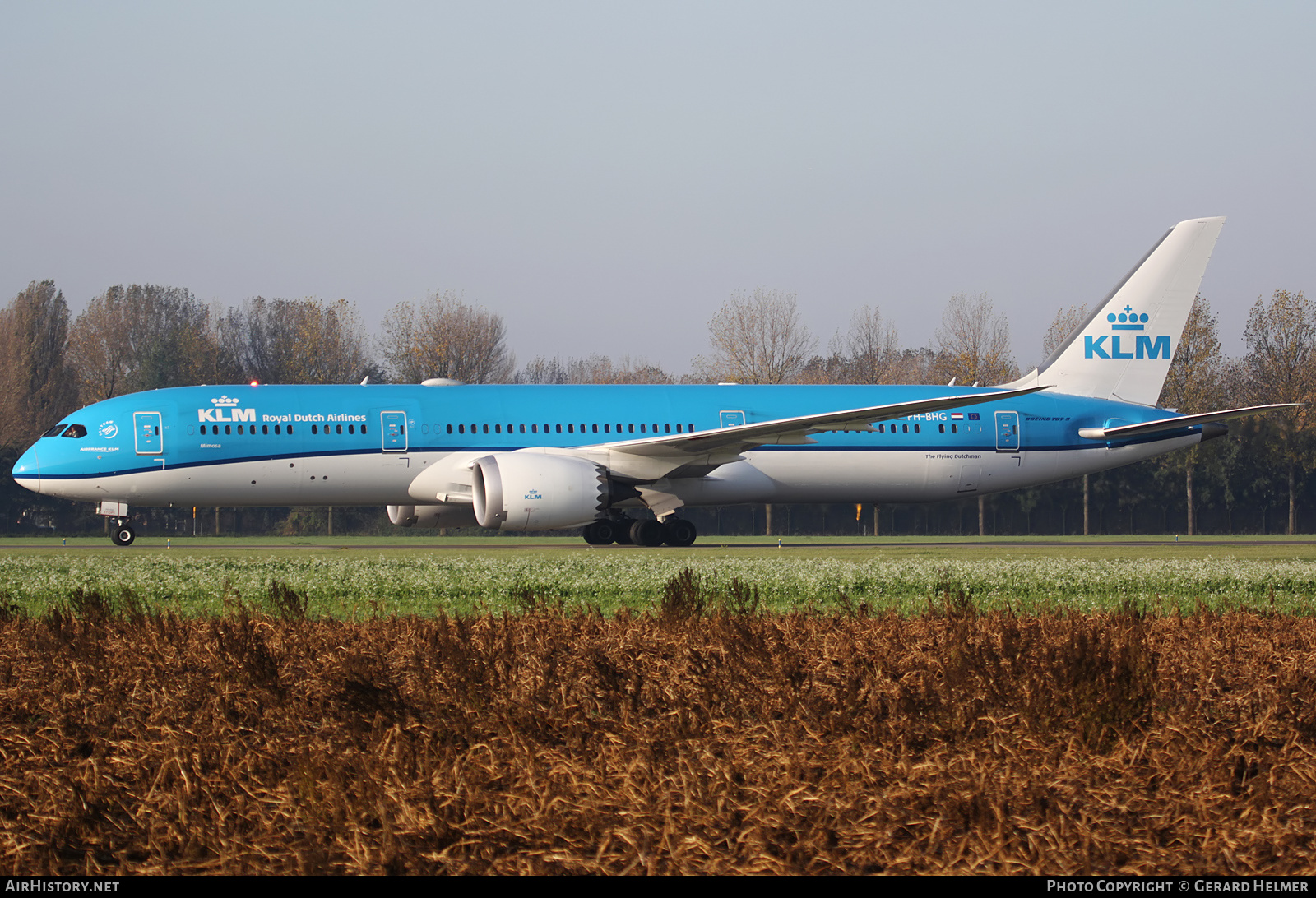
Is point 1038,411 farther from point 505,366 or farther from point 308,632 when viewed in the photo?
point 505,366

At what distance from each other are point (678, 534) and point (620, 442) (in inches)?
Answer: 88.1

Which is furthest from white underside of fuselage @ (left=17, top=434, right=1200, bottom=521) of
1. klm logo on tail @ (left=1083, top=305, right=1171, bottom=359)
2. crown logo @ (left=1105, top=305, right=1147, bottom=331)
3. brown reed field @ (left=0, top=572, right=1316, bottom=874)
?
brown reed field @ (left=0, top=572, right=1316, bottom=874)

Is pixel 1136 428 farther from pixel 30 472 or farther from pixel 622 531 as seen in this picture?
pixel 30 472

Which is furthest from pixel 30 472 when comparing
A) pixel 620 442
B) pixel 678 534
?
pixel 678 534

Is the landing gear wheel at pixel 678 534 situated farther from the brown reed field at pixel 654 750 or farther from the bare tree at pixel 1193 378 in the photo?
the bare tree at pixel 1193 378

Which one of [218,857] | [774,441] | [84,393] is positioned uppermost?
[84,393]

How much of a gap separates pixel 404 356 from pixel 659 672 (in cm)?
5292

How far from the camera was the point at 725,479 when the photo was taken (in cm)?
2580

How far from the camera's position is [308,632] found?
8664 mm

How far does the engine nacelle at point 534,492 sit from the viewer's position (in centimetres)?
2244

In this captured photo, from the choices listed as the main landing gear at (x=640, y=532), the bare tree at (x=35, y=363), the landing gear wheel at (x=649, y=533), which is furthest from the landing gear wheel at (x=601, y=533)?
the bare tree at (x=35, y=363)

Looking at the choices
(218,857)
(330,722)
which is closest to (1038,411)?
(330,722)

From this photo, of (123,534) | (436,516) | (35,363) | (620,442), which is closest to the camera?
(620,442)

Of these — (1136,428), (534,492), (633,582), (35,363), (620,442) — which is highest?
(35,363)
